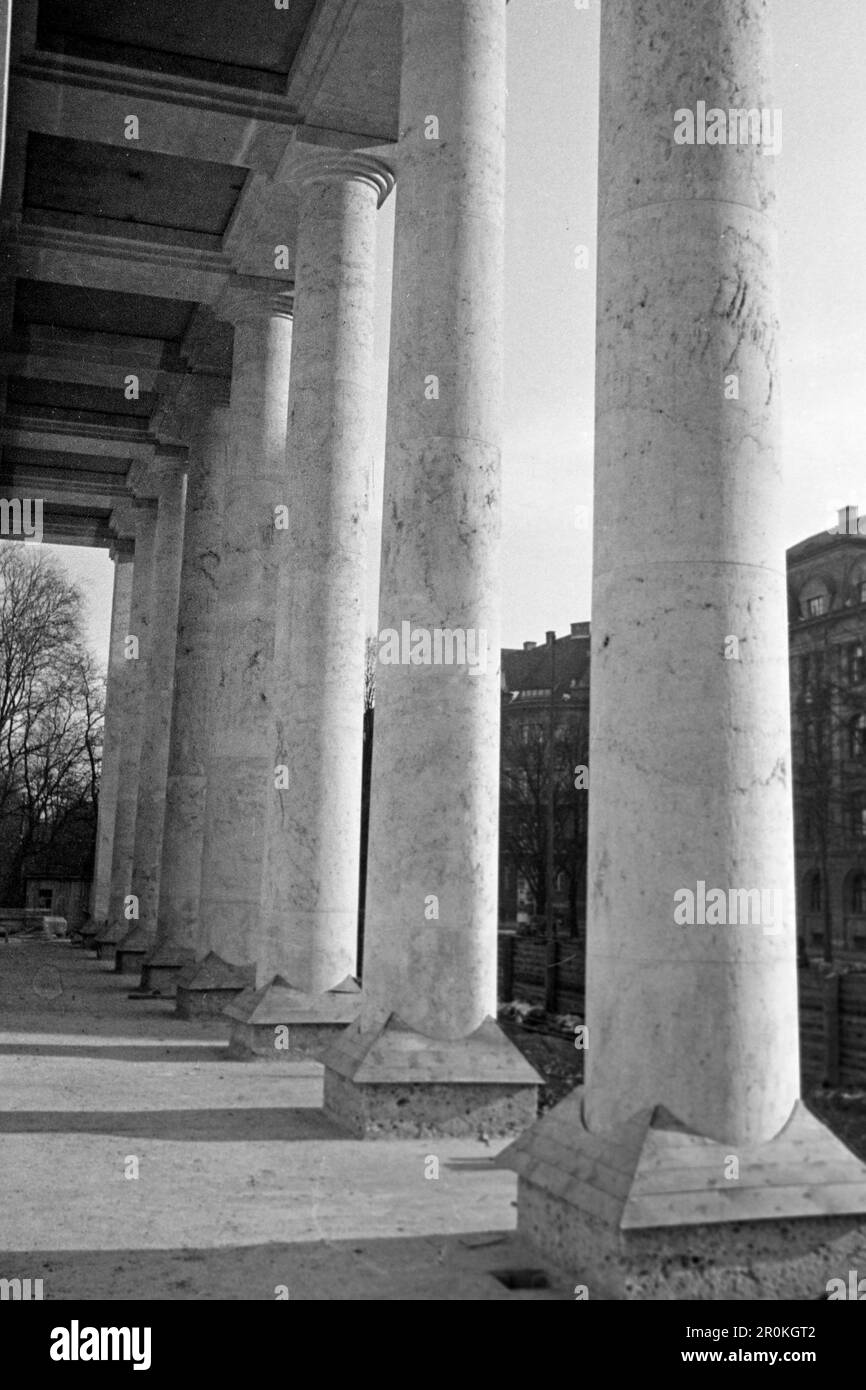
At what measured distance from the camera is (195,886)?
1671 inches

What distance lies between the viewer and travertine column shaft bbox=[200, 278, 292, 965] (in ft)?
108

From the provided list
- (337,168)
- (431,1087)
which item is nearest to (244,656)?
(337,168)

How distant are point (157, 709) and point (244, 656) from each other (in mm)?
17733

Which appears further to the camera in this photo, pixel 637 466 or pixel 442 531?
pixel 442 531

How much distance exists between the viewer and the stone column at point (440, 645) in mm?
18297

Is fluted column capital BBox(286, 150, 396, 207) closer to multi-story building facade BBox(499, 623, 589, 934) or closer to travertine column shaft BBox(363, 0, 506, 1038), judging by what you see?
travertine column shaft BBox(363, 0, 506, 1038)

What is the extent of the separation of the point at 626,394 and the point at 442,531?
770 cm

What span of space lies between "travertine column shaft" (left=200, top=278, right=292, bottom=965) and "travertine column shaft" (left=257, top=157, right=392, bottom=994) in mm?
5009

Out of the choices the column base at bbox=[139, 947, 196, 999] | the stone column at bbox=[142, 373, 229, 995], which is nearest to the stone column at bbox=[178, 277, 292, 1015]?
the column base at bbox=[139, 947, 196, 999]

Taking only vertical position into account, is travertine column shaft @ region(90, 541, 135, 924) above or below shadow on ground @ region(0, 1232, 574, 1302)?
above

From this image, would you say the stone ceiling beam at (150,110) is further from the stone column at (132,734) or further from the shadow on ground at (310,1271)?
the stone column at (132,734)

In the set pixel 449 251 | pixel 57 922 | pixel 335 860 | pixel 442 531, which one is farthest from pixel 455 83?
pixel 57 922

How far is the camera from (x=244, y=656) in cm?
3375

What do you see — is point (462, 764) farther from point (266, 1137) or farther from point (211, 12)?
point (211, 12)
